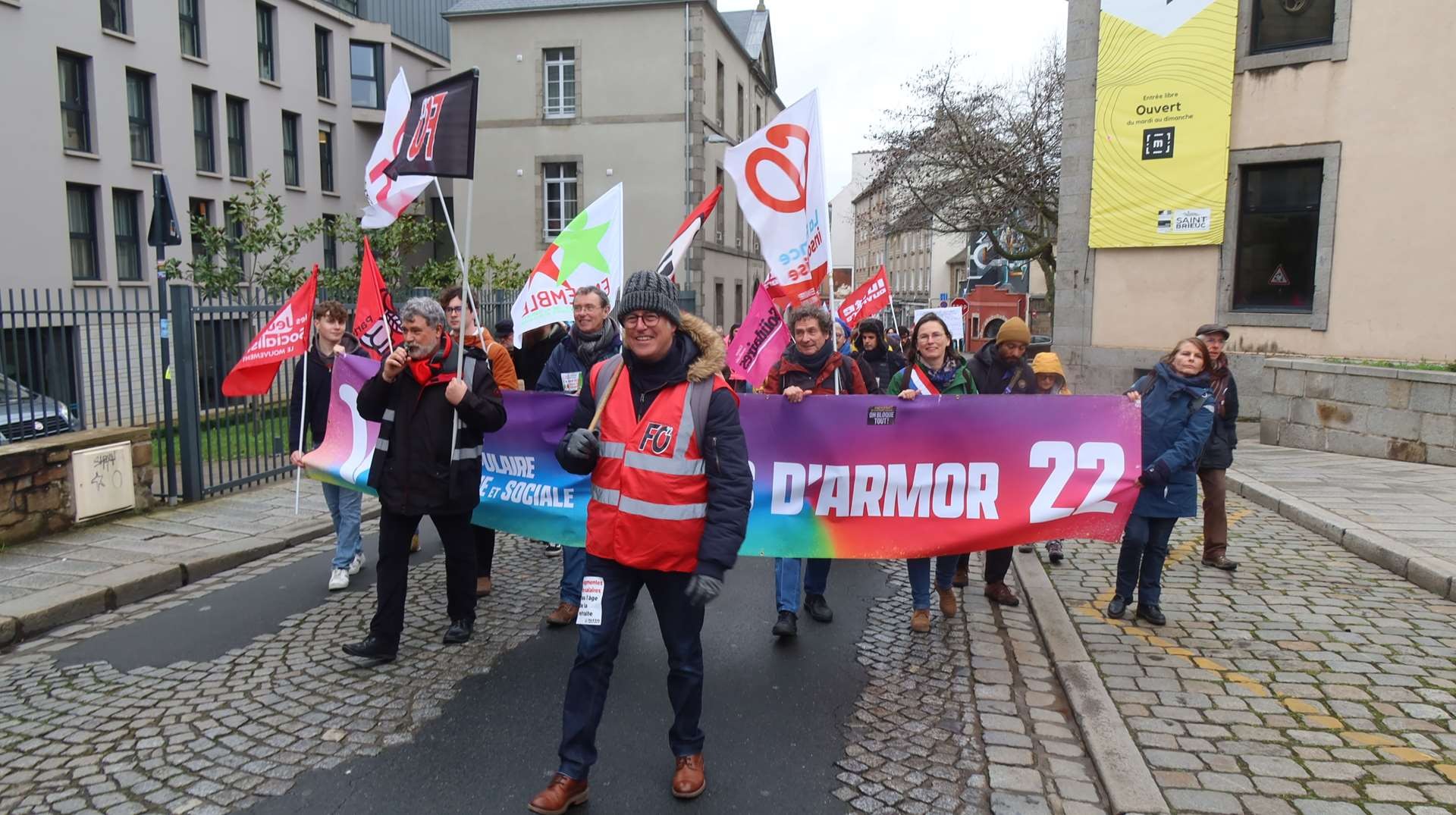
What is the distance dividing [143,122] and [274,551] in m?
21.3

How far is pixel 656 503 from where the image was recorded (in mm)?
3650

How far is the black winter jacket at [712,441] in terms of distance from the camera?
12.0 ft

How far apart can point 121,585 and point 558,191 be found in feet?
91.4

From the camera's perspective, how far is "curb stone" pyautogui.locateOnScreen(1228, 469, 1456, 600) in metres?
6.54

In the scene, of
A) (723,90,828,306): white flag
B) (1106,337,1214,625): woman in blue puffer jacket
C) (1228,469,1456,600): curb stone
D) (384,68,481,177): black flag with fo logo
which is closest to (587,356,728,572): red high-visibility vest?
(384,68,481,177): black flag with fo logo

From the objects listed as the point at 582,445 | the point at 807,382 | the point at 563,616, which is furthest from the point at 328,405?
the point at 582,445

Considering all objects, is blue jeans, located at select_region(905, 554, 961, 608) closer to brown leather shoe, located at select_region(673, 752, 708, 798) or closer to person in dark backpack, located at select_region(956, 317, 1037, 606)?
person in dark backpack, located at select_region(956, 317, 1037, 606)

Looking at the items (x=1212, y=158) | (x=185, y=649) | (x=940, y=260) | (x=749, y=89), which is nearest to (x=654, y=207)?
(x=749, y=89)

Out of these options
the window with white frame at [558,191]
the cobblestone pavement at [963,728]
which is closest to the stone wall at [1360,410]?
the cobblestone pavement at [963,728]

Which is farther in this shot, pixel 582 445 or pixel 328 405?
pixel 328 405

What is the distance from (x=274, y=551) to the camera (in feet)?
25.8

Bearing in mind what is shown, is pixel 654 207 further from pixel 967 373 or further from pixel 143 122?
pixel 967 373

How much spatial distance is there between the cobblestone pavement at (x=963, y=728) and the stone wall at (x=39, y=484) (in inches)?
257

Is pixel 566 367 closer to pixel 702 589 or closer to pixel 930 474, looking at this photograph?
pixel 930 474
